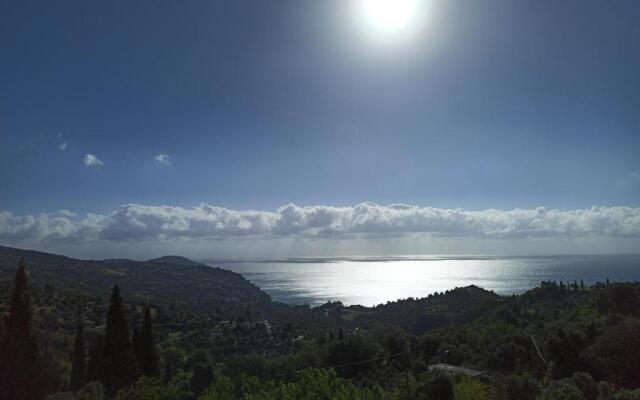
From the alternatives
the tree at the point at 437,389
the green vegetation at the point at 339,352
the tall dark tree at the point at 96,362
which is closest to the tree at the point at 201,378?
the green vegetation at the point at 339,352

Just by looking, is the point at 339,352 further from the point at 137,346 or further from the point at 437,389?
the point at 437,389

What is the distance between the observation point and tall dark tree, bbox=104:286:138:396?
27109 mm

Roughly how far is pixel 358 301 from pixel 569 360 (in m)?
163

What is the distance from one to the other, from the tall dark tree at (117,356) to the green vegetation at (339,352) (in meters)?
0.07

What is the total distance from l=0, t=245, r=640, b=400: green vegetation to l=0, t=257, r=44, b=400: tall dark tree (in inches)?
2.0

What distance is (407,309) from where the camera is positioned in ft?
396

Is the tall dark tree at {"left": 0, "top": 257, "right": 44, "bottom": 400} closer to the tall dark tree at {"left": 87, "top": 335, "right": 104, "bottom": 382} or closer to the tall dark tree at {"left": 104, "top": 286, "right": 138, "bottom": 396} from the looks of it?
the tall dark tree at {"left": 104, "top": 286, "right": 138, "bottom": 396}

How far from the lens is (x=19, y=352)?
19.3 metres

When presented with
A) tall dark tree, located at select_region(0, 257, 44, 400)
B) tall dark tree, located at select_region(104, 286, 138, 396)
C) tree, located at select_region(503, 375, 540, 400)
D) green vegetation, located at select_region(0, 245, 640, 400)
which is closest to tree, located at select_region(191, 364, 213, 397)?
green vegetation, located at select_region(0, 245, 640, 400)

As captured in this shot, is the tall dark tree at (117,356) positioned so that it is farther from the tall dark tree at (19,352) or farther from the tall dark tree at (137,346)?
the tall dark tree at (137,346)

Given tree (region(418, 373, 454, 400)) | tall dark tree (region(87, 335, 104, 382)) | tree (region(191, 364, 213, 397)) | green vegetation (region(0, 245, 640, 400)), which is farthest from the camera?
tree (region(191, 364, 213, 397))

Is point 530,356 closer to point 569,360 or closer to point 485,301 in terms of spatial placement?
point 569,360

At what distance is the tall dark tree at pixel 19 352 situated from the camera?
58.9 feet

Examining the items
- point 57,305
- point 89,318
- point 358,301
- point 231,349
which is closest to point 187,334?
point 231,349
